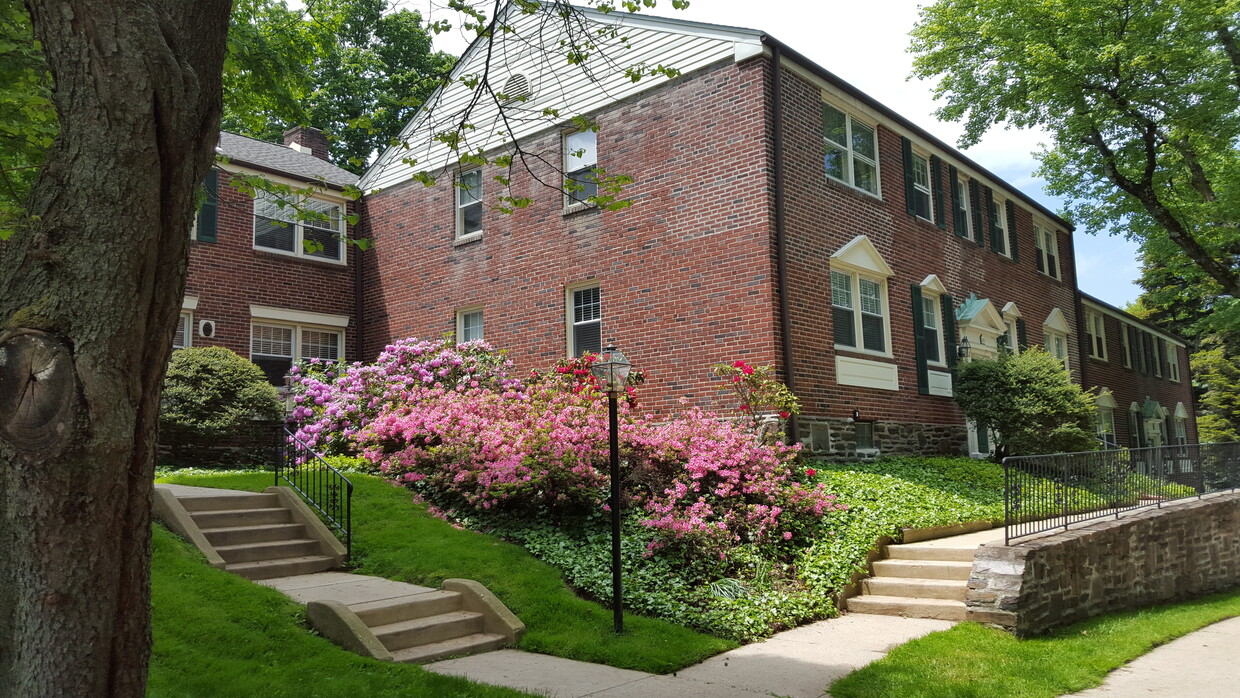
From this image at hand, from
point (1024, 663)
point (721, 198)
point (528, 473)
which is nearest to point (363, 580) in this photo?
point (528, 473)

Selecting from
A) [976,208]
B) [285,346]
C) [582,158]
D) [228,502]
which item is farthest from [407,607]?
[976,208]

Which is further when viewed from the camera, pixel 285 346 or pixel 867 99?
pixel 285 346

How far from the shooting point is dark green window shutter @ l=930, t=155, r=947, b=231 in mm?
17375

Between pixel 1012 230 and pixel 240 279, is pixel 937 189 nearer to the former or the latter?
pixel 1012 230

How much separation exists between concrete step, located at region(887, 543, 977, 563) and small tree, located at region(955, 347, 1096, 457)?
6740 millimetres

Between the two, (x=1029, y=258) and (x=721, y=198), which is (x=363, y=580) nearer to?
(x=721, y=198)

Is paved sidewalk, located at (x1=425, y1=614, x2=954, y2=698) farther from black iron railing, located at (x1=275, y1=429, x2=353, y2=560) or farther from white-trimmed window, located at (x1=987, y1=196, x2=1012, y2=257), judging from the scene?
white-trimmed window, located at (x1=987, y1=196, x2=1012, y2=257)

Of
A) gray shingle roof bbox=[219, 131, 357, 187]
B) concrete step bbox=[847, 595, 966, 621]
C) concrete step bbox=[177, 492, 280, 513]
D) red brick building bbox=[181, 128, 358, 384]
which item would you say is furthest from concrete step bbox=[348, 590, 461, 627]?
gray shingle roof bbox=[219, 131, 357, 187]

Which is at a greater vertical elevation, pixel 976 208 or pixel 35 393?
pixel 976 208

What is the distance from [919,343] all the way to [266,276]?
1290cm

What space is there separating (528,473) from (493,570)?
183cm

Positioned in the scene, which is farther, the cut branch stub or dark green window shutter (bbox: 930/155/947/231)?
dark green window shutter (bbox: 930/155/947/231)

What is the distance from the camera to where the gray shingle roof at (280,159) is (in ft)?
57.7

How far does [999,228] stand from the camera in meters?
20.4
